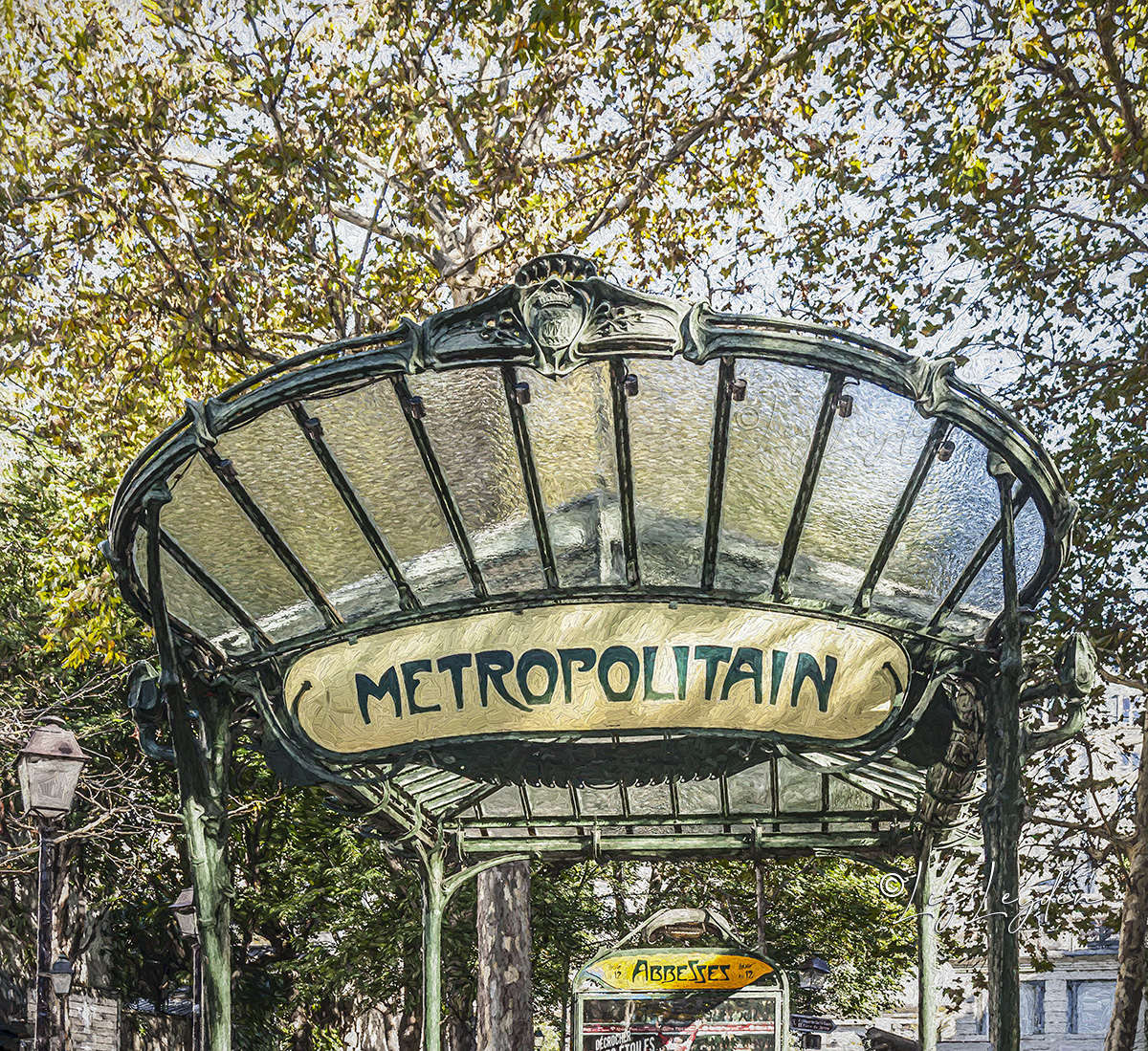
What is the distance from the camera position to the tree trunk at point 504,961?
11.1 metres

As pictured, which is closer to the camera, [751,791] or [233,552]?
[233,552]

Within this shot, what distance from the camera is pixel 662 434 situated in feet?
15.9

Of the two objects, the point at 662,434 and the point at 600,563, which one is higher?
the point at 662,434

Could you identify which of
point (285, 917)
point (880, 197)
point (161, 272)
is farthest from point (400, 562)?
point (285, 917)

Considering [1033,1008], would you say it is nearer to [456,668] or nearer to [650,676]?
[650,676]

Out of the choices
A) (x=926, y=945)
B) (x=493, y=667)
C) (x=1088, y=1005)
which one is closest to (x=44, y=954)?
(x=493, y=667)

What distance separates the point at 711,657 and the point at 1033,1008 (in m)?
46.5

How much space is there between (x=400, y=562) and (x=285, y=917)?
17077 mm

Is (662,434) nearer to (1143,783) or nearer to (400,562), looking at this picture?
(400,562)

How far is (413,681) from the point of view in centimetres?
532

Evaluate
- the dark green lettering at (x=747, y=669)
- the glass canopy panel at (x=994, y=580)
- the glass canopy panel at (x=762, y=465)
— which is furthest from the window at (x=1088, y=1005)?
the glass canopy panel at (x=762, y=465)

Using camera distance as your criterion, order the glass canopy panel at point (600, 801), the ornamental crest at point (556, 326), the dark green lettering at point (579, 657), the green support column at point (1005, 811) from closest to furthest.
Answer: the ornamental crest at point (556, 326) < the green support column at point (1005, 811) < the dark green lettering at point (579, 657) < the glass canopy panel at point (600, 801)

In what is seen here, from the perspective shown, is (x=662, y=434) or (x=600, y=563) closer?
(x=662, y=434)

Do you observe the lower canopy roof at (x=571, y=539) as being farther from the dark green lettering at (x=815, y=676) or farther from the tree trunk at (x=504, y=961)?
the tree trunk at (x=504, y=961)
